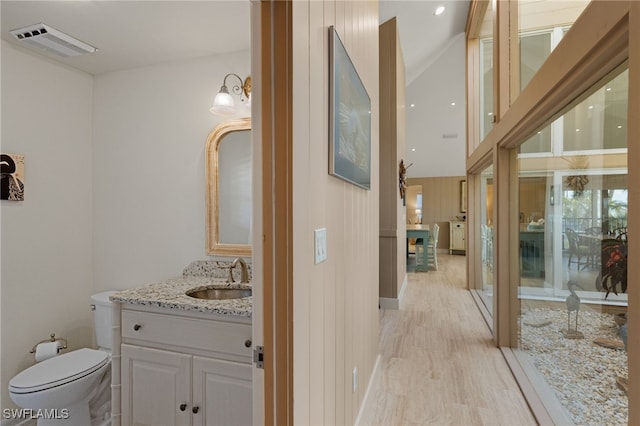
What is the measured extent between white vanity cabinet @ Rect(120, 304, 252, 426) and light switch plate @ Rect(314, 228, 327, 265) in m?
0.63

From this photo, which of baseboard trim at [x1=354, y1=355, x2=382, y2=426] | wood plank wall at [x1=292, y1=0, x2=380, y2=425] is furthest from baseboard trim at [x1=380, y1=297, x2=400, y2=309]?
wood plank wall at [x1=292, y1=0, x2=380, y2=425]

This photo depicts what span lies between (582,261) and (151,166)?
2818 mm

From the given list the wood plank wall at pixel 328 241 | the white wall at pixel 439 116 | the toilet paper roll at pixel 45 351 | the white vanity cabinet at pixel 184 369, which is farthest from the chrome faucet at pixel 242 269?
the white wall at pixel 439 116

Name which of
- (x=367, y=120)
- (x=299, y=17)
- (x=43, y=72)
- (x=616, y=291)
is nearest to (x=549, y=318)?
(x=616, y=291)

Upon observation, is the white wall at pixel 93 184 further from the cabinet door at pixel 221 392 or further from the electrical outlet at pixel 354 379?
the electrical outlet at pixel 354 379

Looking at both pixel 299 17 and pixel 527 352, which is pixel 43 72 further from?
pixel 527 352

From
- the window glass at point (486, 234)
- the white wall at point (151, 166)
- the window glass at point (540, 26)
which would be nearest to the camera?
the window glass at point (540, 26)

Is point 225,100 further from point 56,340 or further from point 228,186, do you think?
point 56,340

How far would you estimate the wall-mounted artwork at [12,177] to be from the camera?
83.0 inches

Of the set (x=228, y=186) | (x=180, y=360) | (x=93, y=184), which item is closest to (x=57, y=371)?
(x=180, y=360)

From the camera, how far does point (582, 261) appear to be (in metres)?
1.68

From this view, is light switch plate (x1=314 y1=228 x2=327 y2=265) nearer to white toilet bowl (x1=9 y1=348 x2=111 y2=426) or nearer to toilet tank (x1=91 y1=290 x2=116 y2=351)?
white toilet bowl (x1=9 y1=348 x2=111 y2=426)

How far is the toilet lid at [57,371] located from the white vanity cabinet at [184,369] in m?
0.44

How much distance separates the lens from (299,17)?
945mm
